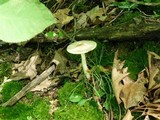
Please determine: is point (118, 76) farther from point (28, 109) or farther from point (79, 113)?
point (28, 109)

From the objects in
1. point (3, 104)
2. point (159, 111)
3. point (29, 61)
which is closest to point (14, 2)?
point (159, 111)

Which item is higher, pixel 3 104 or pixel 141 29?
pixel 141 29

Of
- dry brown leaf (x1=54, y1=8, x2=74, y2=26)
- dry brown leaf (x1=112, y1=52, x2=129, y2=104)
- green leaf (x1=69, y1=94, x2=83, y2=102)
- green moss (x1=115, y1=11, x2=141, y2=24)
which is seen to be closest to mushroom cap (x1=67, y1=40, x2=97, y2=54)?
dry brown leaf (x1=112, y1=52, x2=129, y2=104)

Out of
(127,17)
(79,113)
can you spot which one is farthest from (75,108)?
(127,17)

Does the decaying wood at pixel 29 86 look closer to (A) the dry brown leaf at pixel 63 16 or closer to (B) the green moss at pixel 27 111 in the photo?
(B) the green moss at pixel 27 111

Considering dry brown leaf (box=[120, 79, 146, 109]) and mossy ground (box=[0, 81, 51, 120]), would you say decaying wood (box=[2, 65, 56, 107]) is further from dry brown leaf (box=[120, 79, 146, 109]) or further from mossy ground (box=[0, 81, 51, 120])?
dry brown leaf (box=[120, 79, 146, 109])

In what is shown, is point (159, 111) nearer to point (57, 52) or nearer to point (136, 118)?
point (136, 118)
